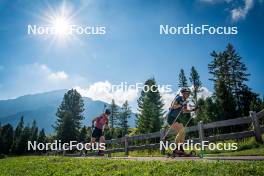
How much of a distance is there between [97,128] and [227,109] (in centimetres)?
4454

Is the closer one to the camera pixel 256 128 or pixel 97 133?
pixel 256 128

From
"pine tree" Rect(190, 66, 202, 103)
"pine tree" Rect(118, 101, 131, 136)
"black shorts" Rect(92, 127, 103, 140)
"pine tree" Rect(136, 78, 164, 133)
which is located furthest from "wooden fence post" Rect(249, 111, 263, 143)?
"pine tree" Rect(118, 101, 131, 136)

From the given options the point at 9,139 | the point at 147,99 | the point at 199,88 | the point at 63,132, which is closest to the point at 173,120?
the point at 147,99

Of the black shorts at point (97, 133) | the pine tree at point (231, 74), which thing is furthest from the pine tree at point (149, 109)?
the black shorts at point (97, 133)

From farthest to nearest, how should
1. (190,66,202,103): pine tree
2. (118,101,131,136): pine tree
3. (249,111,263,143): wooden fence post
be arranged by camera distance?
(118,101,131,136): pine tree
(190,66,202,103): pine tree
(249,111,263,143): wooden fence post

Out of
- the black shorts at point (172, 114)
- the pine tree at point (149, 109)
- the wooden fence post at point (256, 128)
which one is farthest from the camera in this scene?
the pine tree at point (149, 109)

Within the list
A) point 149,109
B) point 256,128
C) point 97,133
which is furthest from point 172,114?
point 149,109

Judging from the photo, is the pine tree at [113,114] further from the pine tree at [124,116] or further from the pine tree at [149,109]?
the pine tree at [149,109]

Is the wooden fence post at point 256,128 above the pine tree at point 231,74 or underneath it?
underneath

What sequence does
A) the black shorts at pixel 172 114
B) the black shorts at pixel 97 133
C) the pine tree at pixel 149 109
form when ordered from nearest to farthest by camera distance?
the black shorts at pixel 172 114 → the black shorts at pixel 97 133 → the pine tree at pixel 149 109

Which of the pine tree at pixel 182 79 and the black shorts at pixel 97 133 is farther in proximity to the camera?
the pine tree at pixel 182 79

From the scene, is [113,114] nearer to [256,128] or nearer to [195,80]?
[195,80]

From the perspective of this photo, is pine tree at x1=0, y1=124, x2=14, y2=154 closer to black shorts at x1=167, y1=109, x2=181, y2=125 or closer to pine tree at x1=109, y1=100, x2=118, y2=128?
pine tree at x1=109, y1=100, x2=118, y2=128

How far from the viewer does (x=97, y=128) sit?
55.1ft
